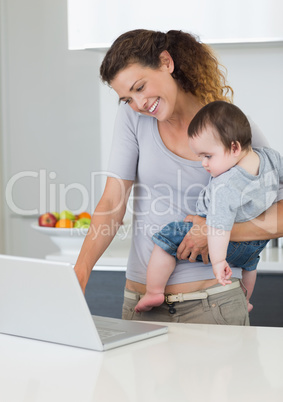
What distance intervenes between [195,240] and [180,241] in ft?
0.19

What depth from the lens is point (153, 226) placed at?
172cm

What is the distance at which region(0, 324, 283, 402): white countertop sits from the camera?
1.01 meters

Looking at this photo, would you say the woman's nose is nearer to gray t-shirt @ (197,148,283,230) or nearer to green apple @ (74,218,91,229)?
gray t-shirt @ (197,148,283,230)

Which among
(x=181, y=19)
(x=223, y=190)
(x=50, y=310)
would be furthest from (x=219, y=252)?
(x=181, y=19)

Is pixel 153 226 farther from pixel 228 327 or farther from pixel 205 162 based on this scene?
pixel 228 327

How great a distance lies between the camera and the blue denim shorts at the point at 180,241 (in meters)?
1.67

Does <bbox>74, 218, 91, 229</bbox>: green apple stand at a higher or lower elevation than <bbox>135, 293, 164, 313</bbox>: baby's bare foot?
lower

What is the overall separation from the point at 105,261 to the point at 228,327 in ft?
3.65

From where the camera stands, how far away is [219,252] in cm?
158

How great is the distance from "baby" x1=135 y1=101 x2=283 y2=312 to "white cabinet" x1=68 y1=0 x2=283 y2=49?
0.99m

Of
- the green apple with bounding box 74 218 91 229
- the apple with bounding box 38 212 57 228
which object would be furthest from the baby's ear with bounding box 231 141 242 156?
the apple with bounding box 38 212 57 228

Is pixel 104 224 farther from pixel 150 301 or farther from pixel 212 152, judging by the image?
pixel 212 152

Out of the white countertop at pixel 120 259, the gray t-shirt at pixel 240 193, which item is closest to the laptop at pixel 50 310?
the gray t-shirt at pixel 240 193

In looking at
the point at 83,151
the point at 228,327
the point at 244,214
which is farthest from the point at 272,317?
the point at 83,151
